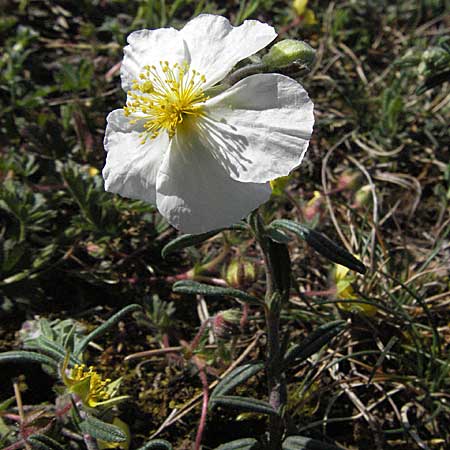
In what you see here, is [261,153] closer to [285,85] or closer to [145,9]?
[285,85]

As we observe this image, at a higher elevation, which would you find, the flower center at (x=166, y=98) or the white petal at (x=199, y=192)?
the flower center at (x=166, y=98)

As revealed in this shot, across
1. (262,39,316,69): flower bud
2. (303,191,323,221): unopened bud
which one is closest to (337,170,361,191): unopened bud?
(303,191,323,221): unopened bud

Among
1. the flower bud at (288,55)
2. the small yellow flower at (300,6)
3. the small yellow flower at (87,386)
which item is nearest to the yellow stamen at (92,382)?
the small yellow flower at (87,386)

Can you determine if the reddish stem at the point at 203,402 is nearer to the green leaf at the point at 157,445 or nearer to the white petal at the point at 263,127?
the green leaf at the point at 157,445

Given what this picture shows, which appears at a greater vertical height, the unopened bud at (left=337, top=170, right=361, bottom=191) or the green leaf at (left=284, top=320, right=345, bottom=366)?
the unopened bud at (left=337, top=170, right=361, bottom=191)

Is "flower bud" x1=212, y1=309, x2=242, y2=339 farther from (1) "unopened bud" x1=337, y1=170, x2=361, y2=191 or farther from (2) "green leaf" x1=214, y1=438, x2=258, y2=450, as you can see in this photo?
(1) "unopened bud" x1=337, y1=170, x2=361, y2=191

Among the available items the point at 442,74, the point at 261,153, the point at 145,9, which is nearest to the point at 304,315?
the point at 261,153
